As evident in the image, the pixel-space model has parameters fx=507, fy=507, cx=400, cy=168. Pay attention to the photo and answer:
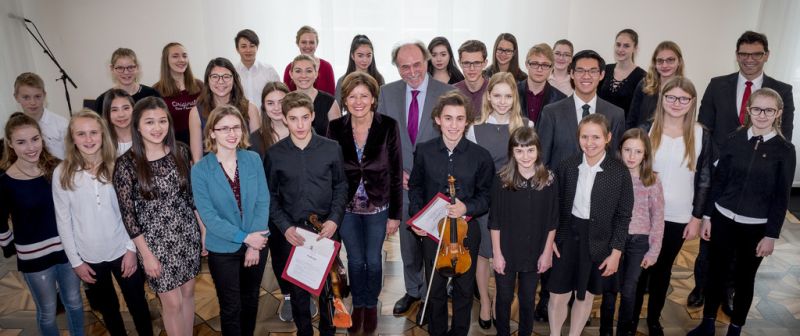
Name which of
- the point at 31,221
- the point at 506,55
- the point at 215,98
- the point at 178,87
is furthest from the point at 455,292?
the point at 178,87

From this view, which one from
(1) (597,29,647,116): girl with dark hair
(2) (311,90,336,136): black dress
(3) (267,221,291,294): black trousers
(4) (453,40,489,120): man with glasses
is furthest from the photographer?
(1) (597,29,647,116): girl with dark hair

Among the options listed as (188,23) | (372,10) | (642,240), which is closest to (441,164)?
(642,240)

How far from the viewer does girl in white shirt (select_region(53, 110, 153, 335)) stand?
2.24 m

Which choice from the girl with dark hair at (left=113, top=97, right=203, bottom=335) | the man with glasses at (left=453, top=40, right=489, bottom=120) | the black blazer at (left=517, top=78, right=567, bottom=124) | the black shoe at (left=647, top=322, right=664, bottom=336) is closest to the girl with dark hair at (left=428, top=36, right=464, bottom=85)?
the man with glasses at (left=453, top=40, right=489, bottom=120)

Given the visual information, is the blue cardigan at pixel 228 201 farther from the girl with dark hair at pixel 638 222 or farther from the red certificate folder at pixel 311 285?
the girl with dark hair at pixel 638 222

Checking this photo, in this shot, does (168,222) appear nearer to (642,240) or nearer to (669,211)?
(642,240)

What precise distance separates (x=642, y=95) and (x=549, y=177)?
60.2 inches

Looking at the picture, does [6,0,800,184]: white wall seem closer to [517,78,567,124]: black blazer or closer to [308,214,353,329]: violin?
[517,78,567,124]: black blazer

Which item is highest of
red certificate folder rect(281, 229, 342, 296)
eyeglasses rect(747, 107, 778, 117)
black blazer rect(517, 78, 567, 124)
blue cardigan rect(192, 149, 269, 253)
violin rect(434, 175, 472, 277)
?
black blazer rect(517, 78, 567, 124)

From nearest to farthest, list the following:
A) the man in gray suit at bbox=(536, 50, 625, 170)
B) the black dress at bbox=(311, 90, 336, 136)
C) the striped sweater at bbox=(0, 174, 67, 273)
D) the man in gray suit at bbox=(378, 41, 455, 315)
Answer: the striped sweater at bbox=(0, 174, 67, 273) → the man in gray suit at bbox=(536, 50, 625, 170) → the man in gray suit at bbox=(378, 41, 455, 315) → the black dress at bbox=(311, 90, 336, 136)

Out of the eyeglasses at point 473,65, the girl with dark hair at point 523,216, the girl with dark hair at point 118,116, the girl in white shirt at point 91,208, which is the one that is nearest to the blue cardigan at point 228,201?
the girl in white shirt at point 91,208

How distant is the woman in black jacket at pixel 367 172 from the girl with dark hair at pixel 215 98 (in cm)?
70

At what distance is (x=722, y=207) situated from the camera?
265cm

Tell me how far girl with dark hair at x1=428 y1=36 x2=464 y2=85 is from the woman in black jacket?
3.59ft
